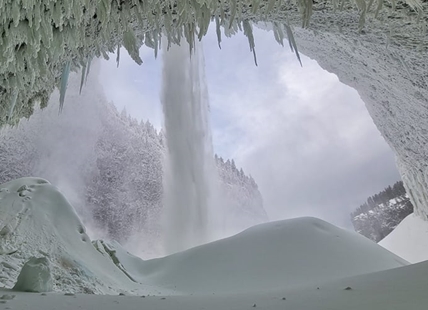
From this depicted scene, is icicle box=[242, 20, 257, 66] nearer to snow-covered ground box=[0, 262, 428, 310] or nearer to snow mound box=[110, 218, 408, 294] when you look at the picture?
snow-covered ground box=[0, 262, 428, 310]

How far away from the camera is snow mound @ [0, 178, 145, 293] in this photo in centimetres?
362

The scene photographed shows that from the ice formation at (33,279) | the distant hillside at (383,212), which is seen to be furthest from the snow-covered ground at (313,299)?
the distant hillside at (383,212)

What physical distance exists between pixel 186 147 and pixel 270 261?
34.2 feet

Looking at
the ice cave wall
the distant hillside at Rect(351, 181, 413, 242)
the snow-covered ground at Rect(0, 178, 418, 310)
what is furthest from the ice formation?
the distant hillside at Rect(351, 181, 413, 242)

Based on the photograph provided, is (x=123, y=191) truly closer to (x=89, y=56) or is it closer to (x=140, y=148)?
(x=140, y=148)

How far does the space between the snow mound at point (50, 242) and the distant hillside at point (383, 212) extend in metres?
20.1

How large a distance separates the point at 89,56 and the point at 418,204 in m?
10.1

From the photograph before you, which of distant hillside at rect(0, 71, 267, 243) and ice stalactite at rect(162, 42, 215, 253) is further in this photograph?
distant hillside at rect(0, 71, 267, 243)

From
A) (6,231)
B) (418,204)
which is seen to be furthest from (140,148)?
(6,231)

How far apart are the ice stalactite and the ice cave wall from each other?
8.07 metres

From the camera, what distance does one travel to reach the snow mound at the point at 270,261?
4.60 m

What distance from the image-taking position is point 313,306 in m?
2.07

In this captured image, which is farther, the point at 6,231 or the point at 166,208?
the point at 166,208

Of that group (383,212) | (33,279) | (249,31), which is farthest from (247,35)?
(383,212)
